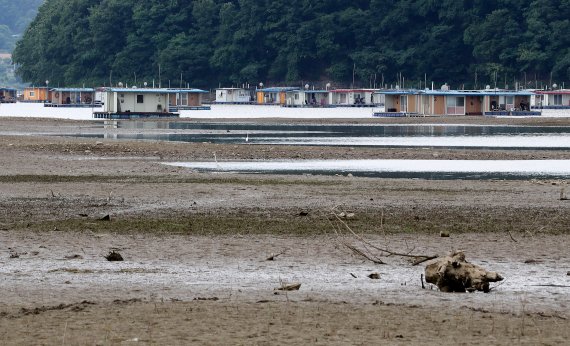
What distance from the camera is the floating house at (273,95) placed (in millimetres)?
179125

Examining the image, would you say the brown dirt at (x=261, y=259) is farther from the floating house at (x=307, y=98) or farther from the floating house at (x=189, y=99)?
the floating house at (x=307, y=98)

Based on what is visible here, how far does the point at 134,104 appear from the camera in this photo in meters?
110

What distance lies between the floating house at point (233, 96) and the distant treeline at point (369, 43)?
2.92 meters

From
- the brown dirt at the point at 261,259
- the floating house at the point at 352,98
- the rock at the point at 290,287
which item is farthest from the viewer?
the floating house at the point at 352,98

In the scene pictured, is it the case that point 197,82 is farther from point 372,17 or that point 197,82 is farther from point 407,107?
point 407,107

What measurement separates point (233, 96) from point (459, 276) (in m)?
176

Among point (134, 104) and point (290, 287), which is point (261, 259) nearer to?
point (290, 287)

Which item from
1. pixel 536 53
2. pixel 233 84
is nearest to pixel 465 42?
pixel 536 53

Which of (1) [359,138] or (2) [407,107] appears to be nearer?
(1) [359,138]

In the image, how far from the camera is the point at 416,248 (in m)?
18.7

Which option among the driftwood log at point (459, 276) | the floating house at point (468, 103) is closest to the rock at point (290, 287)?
the driftwood log at point (459, 276)

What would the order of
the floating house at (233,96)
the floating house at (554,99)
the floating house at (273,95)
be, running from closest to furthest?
Result: the floating house at (554,99) < the floating house at (273,95) < the floating house at (233,96)

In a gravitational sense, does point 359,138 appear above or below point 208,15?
below

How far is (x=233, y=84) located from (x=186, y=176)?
535 ft
